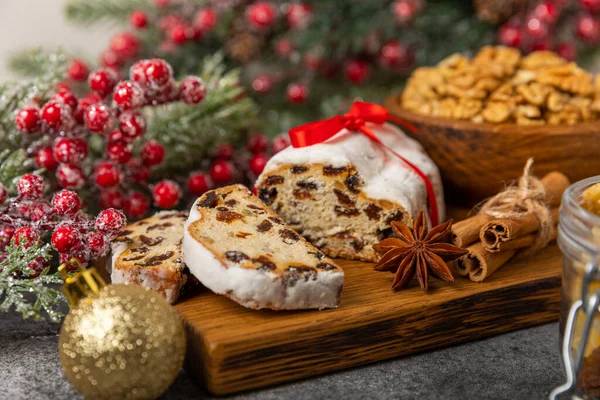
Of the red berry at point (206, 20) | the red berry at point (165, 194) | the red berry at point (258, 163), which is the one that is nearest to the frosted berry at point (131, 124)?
the red berry at point (165, 194)

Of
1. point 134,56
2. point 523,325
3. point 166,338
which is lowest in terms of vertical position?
point 523,325

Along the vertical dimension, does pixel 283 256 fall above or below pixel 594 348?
above

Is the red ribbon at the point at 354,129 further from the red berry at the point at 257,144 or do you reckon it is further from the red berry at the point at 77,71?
the red berry at the point at 77,71

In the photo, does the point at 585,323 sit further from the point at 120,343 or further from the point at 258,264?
the point at 120,343

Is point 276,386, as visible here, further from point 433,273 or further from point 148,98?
point 148,98

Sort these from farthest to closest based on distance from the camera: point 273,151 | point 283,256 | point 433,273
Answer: point 273,151 < point 433,273 < point 283,256

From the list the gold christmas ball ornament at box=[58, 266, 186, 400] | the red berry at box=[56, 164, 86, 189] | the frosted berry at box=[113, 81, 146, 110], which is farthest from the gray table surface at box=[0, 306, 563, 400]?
the frosted berry at box=[113, 81, 146, 110]

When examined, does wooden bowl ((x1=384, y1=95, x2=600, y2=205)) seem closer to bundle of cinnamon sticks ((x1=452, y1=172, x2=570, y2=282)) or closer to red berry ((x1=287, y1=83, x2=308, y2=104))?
bundle of cinnamon sticks ((x1=452, y1=172, x2=570, y2=282))

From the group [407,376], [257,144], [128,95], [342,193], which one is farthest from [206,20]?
[407,376]

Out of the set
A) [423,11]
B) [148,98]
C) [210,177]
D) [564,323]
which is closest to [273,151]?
[210,177]
